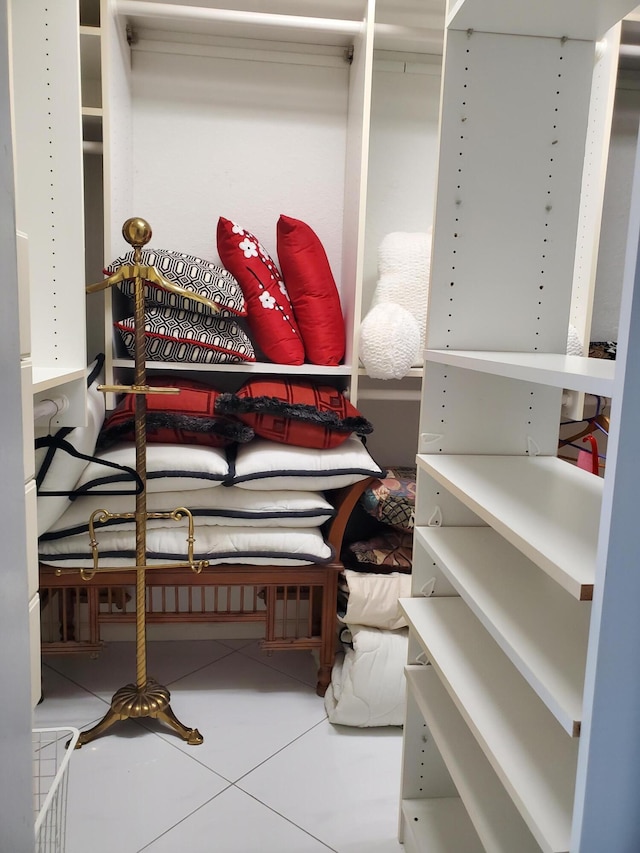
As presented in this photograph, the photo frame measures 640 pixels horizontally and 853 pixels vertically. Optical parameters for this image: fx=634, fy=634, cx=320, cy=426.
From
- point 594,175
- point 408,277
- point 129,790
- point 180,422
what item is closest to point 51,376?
point 180,422

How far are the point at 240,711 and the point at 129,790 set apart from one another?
1.30 ft

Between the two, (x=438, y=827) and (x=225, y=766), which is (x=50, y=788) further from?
(x=438, y=827)

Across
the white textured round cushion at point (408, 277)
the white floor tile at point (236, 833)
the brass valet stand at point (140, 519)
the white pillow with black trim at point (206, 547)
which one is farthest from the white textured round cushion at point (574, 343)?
the white floor tile at point (236, 833)

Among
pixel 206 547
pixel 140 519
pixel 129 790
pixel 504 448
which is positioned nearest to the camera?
pixel 504 448

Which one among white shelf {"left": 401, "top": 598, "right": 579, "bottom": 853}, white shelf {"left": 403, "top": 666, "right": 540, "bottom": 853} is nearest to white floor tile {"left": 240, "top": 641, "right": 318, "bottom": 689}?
white shelf {"left": 403, "top": 666, "right": 540, "bottom": 853}

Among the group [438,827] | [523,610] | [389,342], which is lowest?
[438,827]

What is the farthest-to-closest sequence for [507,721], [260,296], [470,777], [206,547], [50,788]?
1. [260,296]
2. [206,547]
3. [50,788]
4. [470,777]
5. [507,721]

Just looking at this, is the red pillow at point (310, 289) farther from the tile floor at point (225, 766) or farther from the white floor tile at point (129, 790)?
the white floor tile at point (129, 790)

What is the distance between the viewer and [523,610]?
0.98 m

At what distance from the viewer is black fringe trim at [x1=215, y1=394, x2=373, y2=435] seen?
5.77 feet

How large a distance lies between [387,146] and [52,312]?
4.08 ft

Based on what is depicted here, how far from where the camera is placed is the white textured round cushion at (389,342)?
1.84 meters

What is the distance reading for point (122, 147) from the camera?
1.92m

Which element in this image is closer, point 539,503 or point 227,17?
point 539,503
